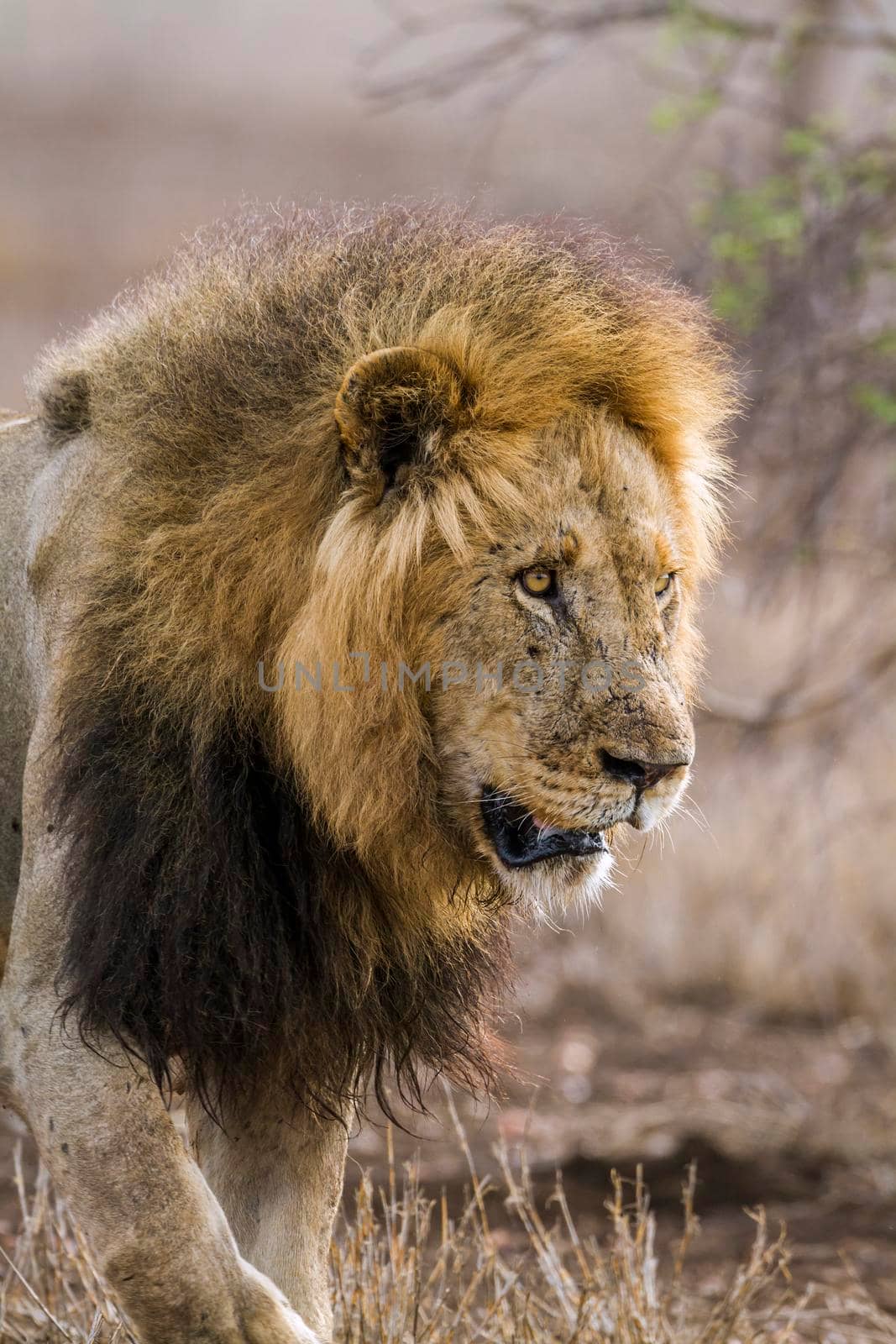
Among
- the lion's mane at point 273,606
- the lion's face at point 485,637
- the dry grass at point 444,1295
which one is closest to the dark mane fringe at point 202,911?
the lion's mane at point 273,606

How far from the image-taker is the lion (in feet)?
9.20

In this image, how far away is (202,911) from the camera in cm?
291

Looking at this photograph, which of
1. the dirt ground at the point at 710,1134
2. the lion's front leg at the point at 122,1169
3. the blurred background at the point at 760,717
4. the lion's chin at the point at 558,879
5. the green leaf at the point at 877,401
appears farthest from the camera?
the blurred background at the point at 760,717

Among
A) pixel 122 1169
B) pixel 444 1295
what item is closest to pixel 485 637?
pixel 122 1169

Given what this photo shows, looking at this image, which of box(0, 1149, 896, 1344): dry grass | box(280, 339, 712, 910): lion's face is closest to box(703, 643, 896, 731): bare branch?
box(0, 1149, 896, 1344): dry grass

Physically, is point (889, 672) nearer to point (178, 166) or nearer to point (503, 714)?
point (503, 714)

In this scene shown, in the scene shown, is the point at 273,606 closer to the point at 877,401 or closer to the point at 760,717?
the point at 877,401

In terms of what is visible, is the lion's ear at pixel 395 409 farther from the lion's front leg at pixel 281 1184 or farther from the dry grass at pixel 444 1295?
the dry grass at pixel 444 1295

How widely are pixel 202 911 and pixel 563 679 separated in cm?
76

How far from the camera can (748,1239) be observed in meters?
5.37

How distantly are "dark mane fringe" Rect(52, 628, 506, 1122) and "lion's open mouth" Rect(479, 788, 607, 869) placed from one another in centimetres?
31

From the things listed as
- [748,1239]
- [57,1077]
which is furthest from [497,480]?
[748,1239]

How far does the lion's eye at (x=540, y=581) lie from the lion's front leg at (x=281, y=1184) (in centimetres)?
117

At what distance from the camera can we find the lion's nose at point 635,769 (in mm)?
2771
